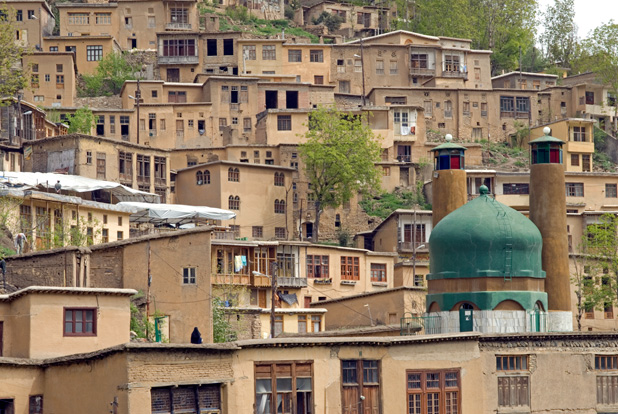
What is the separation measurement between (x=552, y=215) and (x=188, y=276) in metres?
13.4

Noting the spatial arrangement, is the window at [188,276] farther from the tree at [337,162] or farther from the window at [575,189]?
the window at [575,189]

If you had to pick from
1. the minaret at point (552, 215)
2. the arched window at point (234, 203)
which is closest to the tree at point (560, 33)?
the arched window at point (234, 203)

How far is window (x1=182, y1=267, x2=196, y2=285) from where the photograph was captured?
47188mm

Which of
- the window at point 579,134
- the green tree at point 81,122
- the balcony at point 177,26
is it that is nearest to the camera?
the green tree at point 81,122

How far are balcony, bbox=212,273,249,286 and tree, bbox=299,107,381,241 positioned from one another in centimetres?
1843

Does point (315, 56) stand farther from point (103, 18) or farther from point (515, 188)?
point (515, 188)

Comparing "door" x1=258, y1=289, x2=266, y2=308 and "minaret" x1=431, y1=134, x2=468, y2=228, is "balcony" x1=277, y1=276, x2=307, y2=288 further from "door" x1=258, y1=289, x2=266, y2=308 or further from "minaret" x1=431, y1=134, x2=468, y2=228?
"minaret" x1=431, y1=134, x2=468, y2=228

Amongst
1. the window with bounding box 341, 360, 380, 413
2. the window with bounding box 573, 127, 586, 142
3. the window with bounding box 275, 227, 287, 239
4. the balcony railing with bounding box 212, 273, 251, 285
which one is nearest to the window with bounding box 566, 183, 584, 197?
the window with bounding box 573, 127, 586, 142

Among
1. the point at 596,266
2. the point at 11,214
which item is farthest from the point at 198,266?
the point at 596,266

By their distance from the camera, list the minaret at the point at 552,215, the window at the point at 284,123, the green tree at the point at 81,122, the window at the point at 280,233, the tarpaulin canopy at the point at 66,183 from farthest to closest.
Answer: the window at the point at 284,123, the green tree at the point at 81,122, the window at the point at 280,233, the tarpaulin canopy at the point at 66,183, the minaret at the point at 552,215

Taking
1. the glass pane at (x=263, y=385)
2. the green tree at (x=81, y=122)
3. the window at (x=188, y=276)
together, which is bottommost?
the glass pane at (x=263, y=385)

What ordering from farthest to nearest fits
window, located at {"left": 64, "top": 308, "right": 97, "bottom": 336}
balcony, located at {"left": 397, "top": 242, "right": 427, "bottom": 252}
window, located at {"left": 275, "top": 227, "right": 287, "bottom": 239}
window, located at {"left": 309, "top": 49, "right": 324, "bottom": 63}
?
window, located at {"left": 309, "top": 49, "right": 324, "bottom": 63} → window, located at {"left": 275, "top": 227, "right": 287, "bottom": 239} → balcony, located at {"left": 397, "top": 242, "right": 427, "bottom": 252} → window, located at {"left": 64, "top": 308, "right": 97, "bottom": 336}

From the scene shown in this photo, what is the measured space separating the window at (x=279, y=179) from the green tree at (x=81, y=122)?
1264cm

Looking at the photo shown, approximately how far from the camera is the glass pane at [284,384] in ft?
126
